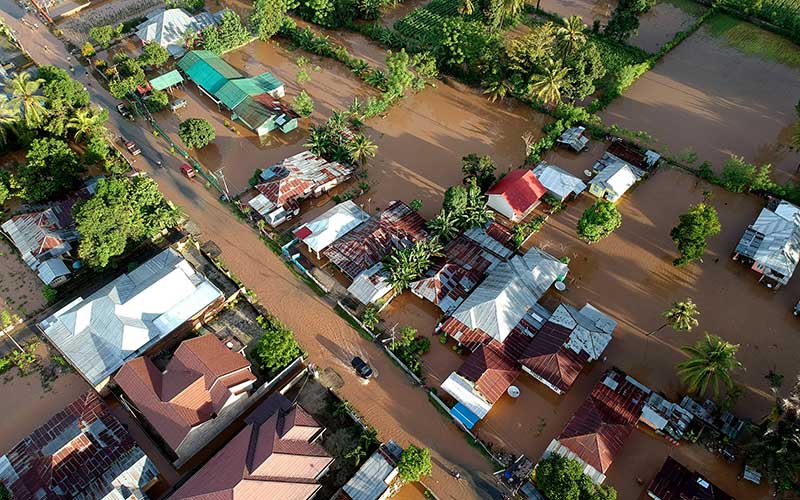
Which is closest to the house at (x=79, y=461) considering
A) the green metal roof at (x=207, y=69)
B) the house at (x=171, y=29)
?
the green metal roof at (x=207, y=69)

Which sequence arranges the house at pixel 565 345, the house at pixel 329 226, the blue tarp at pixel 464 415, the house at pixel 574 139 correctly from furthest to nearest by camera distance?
the house at pixel 574 139 < the house at pixel 329 226 < the house at pixel 565 345 < the blue tarp at pixel 464 415

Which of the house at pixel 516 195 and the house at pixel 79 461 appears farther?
the house at pixel 516 195

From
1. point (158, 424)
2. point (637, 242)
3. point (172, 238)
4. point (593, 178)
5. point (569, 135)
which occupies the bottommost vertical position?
point (158, 424)

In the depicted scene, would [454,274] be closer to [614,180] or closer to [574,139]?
[614,180]

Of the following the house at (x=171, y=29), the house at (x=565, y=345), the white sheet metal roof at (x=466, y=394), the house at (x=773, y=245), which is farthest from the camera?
the house at (x=171, y=29)

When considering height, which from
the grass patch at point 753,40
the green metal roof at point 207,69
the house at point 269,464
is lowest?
the house at point 269,464

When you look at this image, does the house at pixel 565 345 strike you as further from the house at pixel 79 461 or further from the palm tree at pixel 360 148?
the house at pixel 79 461

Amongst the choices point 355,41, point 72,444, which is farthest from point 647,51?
point 72,444

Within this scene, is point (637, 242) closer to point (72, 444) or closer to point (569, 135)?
point (569, 135)
